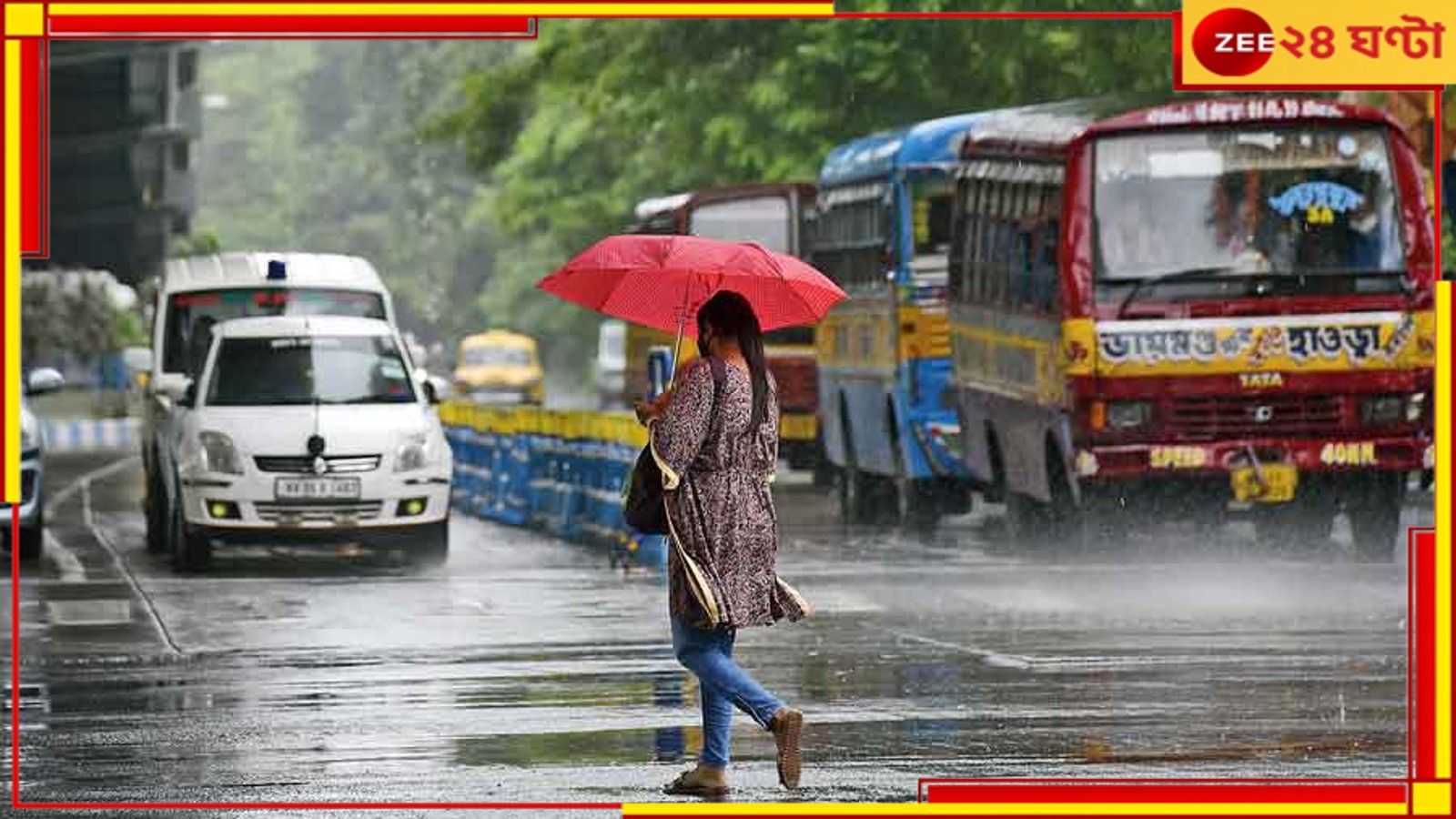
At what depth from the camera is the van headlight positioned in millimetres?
24922

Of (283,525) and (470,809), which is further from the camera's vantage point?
(283,525)

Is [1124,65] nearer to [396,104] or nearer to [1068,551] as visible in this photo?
[1068,551]

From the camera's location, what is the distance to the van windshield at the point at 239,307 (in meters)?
28.0

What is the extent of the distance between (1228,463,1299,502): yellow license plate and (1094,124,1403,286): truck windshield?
124cm

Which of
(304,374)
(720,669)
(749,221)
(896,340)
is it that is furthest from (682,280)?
(749,221)

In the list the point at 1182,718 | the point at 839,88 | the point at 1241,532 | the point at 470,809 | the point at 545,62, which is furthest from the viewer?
the point at 545,62

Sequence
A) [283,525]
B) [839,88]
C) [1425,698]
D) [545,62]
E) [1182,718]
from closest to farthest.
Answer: [1425,698], [1182,718], [283,525], [839,88], [545,62]

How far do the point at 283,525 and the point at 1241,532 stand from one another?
789 cm

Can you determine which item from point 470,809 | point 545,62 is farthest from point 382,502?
point 545,62

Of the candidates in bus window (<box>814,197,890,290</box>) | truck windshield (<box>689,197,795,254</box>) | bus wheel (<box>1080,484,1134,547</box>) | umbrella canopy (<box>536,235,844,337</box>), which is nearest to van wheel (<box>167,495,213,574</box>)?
bus wheel (<box>1080,484,1134,547</box>)

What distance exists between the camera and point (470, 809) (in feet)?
39.1

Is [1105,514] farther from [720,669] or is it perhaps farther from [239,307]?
[720,669]

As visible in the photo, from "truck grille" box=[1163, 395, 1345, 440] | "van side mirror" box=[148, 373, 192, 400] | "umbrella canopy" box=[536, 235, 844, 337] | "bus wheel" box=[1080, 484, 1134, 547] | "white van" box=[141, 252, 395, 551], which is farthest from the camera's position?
"white van" box=[141, 252, 395, 551]

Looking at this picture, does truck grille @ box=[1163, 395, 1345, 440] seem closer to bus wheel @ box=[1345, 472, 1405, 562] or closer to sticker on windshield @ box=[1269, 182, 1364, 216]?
bus wheel @ box=[1345, 472, 1405, 562]
